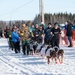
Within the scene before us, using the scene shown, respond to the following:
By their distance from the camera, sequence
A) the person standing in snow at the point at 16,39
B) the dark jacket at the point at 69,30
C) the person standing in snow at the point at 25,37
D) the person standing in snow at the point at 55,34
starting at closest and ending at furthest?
the person standing in snow at the point at 55,34 < the person standing in snow at the point at 25,37 < the person standing in snow at the point at 16,39 < the dark jacket at the point at 69,30

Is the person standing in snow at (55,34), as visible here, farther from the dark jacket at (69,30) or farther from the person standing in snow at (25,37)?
the dark jacket at (69,30)

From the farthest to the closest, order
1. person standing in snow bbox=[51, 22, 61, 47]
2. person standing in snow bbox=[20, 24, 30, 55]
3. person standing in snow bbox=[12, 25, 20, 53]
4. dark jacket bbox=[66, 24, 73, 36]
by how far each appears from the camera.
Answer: dark jacket bbox=[66, 24, 73, 36] < person standing in snow bbox=[12, 25, 20, 53] < person standing in snow bbox=[20, 24, 30, 55] < person standing in snow bbox=[51, 22, 61, 47]

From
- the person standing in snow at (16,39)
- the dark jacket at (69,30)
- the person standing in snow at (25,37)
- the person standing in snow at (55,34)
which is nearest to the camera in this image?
the person standing in snow at (55,34)

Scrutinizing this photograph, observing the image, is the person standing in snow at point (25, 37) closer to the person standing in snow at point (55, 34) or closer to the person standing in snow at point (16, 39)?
the person standing in snow at point (16, 39)

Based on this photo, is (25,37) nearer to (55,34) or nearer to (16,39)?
(16,39)

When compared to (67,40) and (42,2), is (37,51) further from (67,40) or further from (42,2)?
(42,2)

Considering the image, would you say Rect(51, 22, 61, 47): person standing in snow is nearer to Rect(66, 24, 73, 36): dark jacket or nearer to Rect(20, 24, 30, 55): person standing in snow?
Rect(20, 24, 30, 55): person standing in snow

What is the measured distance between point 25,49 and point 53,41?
229 cm

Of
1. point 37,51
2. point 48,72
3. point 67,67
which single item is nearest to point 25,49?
point 37,51

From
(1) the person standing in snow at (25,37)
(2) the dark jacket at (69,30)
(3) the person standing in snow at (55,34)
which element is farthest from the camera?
(2) the dark jacket at (69,30)

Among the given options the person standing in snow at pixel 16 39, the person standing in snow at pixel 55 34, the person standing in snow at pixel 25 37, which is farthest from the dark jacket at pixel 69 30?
the person standing in snow at pixel 55 34

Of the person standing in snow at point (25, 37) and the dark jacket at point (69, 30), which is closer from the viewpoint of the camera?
the person standing in snow at point (25, 37)

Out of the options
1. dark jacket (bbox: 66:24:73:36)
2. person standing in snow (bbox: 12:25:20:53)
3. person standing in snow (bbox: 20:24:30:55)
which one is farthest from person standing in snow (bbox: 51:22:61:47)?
dark jacket (bbox: 66:24:73:36)

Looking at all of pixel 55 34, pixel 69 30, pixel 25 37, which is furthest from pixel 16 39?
pixel 55 34
